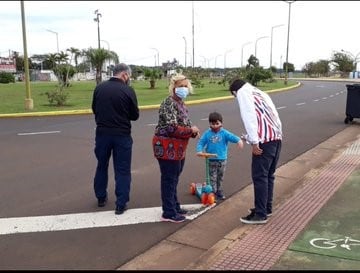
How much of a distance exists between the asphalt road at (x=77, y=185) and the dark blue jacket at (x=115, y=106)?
1.07 m

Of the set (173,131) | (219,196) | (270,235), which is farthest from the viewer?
(219,196)

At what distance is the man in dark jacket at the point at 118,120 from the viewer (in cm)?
558

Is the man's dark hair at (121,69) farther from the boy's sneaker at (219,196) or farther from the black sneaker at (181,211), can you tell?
the boy's sneaker at (219,196)

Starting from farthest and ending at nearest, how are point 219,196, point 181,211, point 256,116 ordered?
point 219,196
point 181,211
point 256,116

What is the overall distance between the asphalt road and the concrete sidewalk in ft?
0.65

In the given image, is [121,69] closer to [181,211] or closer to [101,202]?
[101,202]

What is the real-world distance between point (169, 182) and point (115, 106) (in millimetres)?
1110

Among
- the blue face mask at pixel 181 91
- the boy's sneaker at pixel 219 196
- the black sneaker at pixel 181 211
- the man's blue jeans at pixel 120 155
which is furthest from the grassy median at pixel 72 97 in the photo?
the blue face mask at pixel 181 91

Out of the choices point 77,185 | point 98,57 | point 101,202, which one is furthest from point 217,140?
point 98,57

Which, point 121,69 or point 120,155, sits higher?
point 121,69

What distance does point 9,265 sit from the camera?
13.9 feet

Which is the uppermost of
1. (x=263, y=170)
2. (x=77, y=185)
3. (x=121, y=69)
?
(x=121, y=69)

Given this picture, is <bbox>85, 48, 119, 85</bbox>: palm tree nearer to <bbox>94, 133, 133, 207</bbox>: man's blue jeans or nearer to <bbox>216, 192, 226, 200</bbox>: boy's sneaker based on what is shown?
<bbox>216, 192, 226, 200</bbox>: boy's sneaker

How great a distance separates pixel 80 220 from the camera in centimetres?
546
